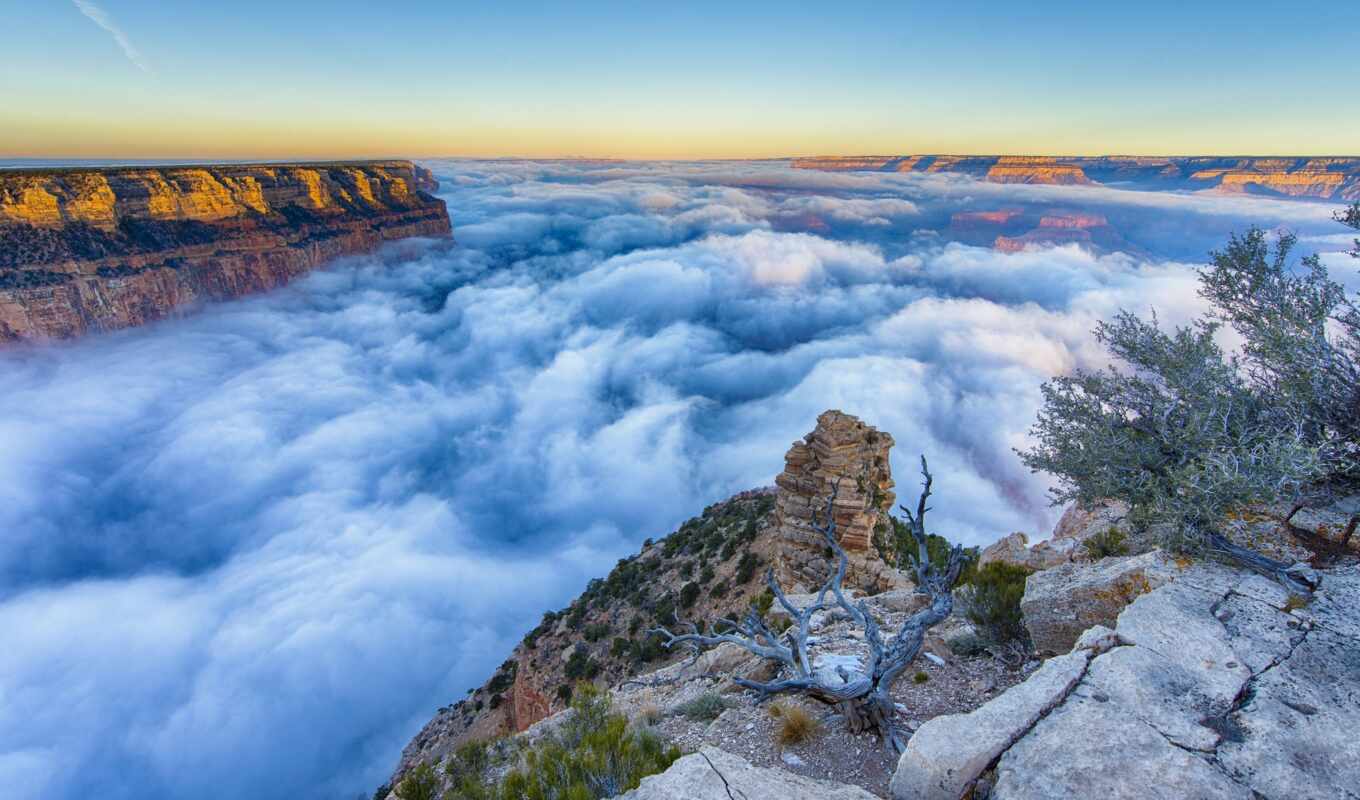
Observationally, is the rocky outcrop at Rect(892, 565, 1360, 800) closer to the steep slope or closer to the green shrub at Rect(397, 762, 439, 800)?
the green shrub at Rect(397, 762, 439, 800)

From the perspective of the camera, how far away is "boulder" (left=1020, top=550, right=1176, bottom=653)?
573 centimetres

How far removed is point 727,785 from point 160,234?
135557 millimetres

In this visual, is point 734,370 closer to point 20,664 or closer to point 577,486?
point 577,486

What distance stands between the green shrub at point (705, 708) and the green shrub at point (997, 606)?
3.65 meters

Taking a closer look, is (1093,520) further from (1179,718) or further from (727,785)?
(727,785)

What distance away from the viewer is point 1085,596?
6012mm

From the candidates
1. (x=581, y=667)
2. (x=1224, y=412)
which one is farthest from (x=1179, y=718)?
(x=581, y=667)

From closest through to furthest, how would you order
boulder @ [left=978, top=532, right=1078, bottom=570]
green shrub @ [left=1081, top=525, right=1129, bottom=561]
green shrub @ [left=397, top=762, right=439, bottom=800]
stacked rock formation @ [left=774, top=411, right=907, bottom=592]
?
green shrub @ [left=1081, top=525, right=1129, bottom=561]
green shrub @ [left=397, top=762, right=439, bottom=800]
boulder @ [left=978, top=532, right=1078, bottom=570]
stacked rock formation @ [left=774, top=411, right=907, bottom=592]

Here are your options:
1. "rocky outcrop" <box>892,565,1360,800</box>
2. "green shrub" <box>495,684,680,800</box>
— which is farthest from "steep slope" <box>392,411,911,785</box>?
"rocky outcrop" <box>892,565,1360,800</box>

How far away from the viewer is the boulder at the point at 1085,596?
5.73 metres

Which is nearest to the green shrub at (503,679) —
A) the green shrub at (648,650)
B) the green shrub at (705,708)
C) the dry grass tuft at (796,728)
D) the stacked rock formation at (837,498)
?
the green shrub at (648,650)

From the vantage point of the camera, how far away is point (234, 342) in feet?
468

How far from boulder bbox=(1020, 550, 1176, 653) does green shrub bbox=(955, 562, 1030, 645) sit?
571 mm

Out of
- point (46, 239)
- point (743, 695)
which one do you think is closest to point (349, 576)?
point (46, 239)
